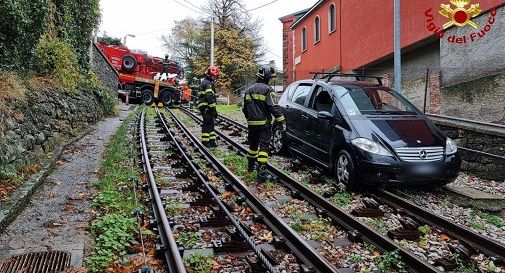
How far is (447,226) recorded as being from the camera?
212 inches

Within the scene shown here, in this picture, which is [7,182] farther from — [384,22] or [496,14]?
[384,22]

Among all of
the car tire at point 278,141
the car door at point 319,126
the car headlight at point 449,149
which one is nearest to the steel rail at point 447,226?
the car headlight at point 449,149

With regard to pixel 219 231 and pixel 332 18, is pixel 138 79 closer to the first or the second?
pixel 332 18

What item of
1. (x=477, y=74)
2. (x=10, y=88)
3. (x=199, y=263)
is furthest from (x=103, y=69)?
(x=199, y=263)

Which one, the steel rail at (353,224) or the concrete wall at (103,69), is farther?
the concrete wall at (103,69)

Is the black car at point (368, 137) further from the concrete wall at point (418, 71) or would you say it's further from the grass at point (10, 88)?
the concrete wall at point (418, 71)

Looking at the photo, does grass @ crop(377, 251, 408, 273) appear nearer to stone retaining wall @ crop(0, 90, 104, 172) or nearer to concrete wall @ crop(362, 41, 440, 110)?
stone retaining wall @ crop(0, 90, 104, 172)

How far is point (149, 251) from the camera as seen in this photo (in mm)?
4582

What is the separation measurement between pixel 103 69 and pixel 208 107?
13.5 m

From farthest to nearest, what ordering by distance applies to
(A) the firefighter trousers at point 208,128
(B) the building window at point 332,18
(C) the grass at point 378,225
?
(B) the building window at point 332,18
(A) the firefighter trousers at point 208,128
(C) the grass at point 378,225

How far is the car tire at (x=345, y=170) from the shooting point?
6.92 m

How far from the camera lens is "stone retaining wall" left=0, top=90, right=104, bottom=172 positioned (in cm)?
712

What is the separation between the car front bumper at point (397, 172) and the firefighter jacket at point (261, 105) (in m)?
1.89

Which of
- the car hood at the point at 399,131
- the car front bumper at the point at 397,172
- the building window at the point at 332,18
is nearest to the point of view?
the car front bumper at the point at 397,172
